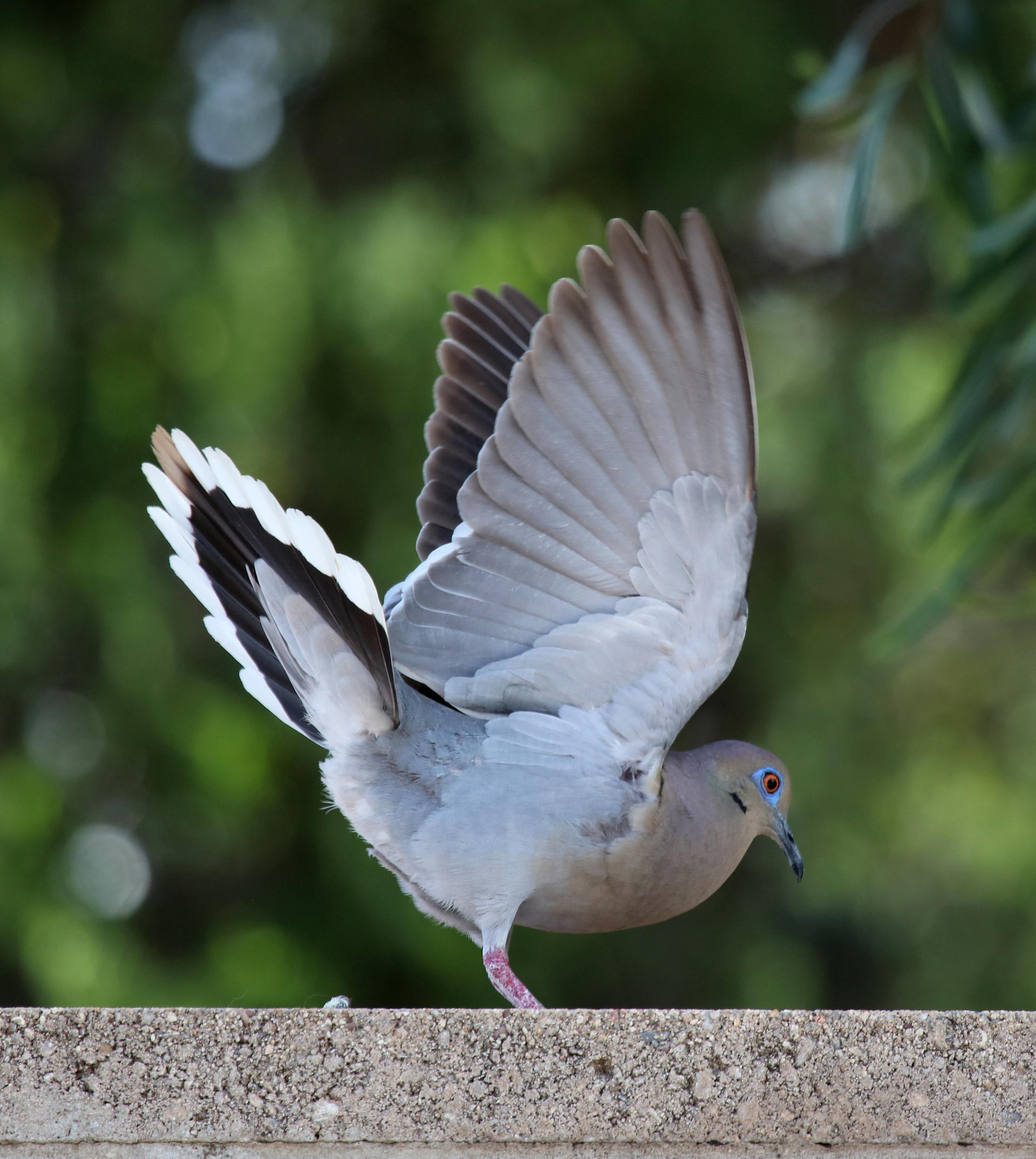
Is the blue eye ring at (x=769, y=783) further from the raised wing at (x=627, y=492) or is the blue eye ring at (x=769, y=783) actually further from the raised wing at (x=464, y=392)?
the raised wing at (x=464, y=392)

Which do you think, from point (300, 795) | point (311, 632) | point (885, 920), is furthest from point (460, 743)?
point (885, 920)

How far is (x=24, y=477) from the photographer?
3.98 meters

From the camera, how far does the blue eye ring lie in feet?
7.04

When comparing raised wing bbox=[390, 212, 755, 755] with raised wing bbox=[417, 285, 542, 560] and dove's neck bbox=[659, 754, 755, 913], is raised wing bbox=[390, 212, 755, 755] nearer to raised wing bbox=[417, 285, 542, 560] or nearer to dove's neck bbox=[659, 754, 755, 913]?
dove's neck bbox=[659, 754, 755, 913]

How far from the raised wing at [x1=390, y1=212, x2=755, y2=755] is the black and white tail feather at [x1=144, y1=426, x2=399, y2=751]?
0.64ft

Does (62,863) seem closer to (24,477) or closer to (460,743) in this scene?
(24,477)

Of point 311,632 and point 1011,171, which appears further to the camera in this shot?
point 1011,171

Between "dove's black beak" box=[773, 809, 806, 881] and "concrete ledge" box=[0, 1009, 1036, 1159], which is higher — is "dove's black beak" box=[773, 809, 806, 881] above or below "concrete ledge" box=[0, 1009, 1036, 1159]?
below

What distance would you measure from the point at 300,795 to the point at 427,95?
2256 mm

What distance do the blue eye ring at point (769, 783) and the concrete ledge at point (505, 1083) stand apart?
87 centimetres

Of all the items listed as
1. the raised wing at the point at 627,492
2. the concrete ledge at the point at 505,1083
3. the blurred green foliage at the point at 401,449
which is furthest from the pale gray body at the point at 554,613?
the blurred green foliage at the point at 401,449

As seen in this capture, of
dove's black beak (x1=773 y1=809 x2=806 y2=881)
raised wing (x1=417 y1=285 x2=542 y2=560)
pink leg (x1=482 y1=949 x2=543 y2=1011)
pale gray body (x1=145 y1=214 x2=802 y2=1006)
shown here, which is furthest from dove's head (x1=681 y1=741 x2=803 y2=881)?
raised wing (x1=417 y1=285 x2=542 y2=560)

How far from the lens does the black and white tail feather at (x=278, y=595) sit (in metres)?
1.85

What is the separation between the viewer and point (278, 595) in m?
1.90
